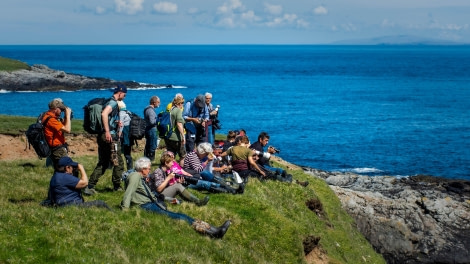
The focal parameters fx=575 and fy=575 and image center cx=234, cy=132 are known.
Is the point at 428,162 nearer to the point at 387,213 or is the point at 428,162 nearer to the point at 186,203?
the point at 387,213

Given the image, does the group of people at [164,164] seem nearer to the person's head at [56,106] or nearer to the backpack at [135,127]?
the person's head at [56,106]

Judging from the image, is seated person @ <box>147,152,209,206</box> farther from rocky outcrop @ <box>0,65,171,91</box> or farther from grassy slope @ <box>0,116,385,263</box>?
rocky outcrop @ <box>0,65,171,91</box>

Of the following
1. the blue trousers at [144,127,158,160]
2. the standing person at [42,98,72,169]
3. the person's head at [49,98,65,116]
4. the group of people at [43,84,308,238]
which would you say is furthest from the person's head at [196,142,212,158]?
the person's head at [49,98,65,116]

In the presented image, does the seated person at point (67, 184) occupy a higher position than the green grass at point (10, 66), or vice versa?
the seated person at point (67, 184)

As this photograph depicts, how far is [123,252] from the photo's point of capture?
12906 millimetres

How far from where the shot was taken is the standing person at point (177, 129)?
20156 millimetres

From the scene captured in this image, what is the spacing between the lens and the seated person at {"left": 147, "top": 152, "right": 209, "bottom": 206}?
16297 mm

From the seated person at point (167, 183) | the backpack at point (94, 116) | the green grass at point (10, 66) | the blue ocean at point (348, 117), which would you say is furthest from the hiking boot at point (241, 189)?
the green grass at point (10, 66)

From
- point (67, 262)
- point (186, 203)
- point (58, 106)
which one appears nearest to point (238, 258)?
point (186, 203)

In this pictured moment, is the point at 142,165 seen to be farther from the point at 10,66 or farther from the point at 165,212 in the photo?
the point at 10,66

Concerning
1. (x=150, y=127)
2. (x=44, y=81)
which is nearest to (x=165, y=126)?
(x=150, y=127)

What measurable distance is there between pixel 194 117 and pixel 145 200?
24.3ft

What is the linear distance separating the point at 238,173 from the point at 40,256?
1012cm

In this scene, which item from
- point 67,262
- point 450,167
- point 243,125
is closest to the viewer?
point 67,262
